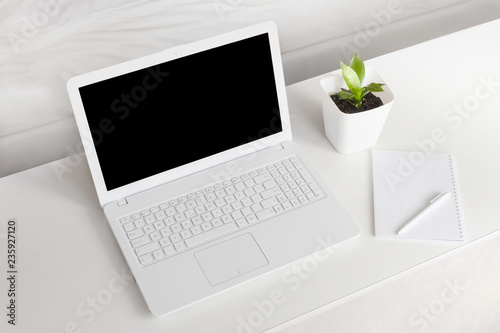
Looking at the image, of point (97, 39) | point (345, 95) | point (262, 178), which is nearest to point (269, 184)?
point (262, 178)

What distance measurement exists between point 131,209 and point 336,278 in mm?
368

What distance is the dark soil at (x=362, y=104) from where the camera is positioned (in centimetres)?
109

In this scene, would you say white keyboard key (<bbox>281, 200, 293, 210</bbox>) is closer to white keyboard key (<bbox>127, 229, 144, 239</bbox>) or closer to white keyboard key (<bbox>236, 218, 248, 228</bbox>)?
white keyboard key (<bbox>236, 218, 248, 228</bbox>)

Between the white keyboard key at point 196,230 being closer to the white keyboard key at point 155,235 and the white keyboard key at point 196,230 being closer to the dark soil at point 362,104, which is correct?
the white keyboard key at point 155,235

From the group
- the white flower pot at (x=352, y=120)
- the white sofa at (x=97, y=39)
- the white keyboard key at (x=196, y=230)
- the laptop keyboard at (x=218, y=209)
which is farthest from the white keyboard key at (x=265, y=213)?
the white sofa at (x=97, y=39)

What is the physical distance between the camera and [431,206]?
100 centimetres

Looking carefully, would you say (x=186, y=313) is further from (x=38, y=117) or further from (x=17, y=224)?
(x=38, y=117)

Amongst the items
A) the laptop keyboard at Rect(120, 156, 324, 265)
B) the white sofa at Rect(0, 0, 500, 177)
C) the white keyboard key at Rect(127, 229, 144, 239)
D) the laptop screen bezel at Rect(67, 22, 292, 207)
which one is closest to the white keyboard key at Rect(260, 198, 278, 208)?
the laptop keyboard at Rect(120, 156, 324, 265)

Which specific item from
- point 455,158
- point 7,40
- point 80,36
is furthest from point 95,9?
point 455,158

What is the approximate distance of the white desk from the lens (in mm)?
890

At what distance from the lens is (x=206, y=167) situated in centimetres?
107

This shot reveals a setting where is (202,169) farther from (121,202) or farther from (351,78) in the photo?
(351,78)

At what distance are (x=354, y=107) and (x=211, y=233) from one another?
1.19 feet

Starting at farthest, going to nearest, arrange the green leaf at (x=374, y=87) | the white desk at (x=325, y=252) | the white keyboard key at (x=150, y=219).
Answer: the green leaf at (x=374, y=87)
the white keyboard key at (x=150, y=219)
the white desk at (x=325, y=252)
